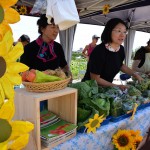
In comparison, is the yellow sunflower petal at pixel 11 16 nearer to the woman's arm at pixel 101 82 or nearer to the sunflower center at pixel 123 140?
the sunflower center at pixel 123 140

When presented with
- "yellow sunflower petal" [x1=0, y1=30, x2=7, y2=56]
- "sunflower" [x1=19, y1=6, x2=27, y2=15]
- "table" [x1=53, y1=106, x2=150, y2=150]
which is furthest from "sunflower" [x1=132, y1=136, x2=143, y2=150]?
"sunflower" [x1=19, y1=6, x2=27, y2=15]

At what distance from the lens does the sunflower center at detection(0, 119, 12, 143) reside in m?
0.33

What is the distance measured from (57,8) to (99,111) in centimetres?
61

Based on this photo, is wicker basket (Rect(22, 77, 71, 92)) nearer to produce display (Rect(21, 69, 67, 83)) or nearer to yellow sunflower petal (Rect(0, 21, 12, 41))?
produce display (Rect(21, 69, 67, 83))

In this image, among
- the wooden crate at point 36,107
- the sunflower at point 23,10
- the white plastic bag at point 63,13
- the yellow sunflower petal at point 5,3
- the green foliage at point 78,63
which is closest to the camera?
the yellow sunflower petal at point 5,3

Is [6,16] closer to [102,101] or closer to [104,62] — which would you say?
[102,101]

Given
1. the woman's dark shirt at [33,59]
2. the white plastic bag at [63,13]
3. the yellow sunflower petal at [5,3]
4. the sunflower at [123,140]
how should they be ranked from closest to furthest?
the yellow sunflower petal at [5,3]
the white plastic bag at [63,13]
the sunflower at [123,140]
the woman's dark shirt at [33,59]

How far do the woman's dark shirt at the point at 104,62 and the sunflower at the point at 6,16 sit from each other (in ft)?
3.65

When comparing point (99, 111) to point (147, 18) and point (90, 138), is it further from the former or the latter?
point (147, 18)

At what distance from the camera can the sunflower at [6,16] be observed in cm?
31

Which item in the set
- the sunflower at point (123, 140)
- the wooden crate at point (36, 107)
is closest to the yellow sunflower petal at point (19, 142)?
the wooden crate at point (36, 107)

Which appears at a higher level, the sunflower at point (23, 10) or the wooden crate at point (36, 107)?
the sunflower at point (23, 10)

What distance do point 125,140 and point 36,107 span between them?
611 millimetres

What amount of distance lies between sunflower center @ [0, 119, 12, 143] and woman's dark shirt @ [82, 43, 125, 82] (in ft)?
3.69
